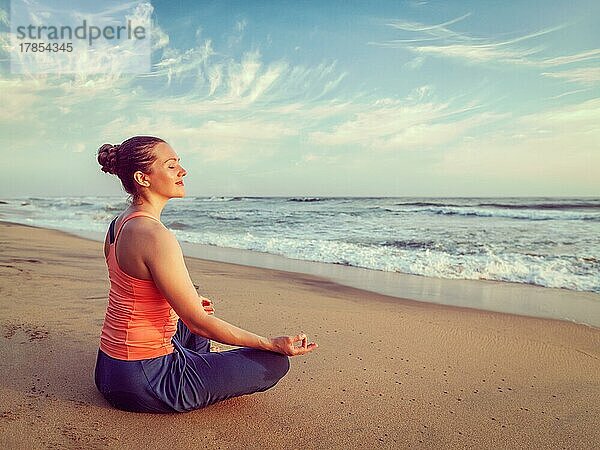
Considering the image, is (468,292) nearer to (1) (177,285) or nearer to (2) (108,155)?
(1) (177,285)

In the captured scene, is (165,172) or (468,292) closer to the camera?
(165,172)

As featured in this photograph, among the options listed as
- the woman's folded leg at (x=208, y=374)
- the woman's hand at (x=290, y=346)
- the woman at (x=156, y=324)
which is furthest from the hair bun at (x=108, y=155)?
the woman's hand at (x=290, y=346)

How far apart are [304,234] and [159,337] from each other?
1159 centimetres

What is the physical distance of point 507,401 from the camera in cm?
297

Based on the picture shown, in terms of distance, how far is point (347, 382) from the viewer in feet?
10.3

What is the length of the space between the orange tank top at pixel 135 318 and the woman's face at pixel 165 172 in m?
0.15

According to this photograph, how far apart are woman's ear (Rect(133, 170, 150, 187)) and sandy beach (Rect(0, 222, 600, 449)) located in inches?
44.6

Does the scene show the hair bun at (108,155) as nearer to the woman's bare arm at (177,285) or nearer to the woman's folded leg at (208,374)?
the woman's bare arm at (177,285)

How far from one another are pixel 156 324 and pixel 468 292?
15.8 ft

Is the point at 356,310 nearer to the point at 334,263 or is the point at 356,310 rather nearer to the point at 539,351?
the point at 539,351

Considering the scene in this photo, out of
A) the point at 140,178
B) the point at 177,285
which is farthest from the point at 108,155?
the point at 177,285

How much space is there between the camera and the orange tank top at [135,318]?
2.32m

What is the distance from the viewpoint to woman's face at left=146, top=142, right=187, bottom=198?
236cm

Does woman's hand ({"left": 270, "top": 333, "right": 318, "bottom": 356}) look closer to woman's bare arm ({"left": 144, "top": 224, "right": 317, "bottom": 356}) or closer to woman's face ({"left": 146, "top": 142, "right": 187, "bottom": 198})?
woman's bare arm ({"left": 144, "top": 224, "right": 317, "bottom": 356})
